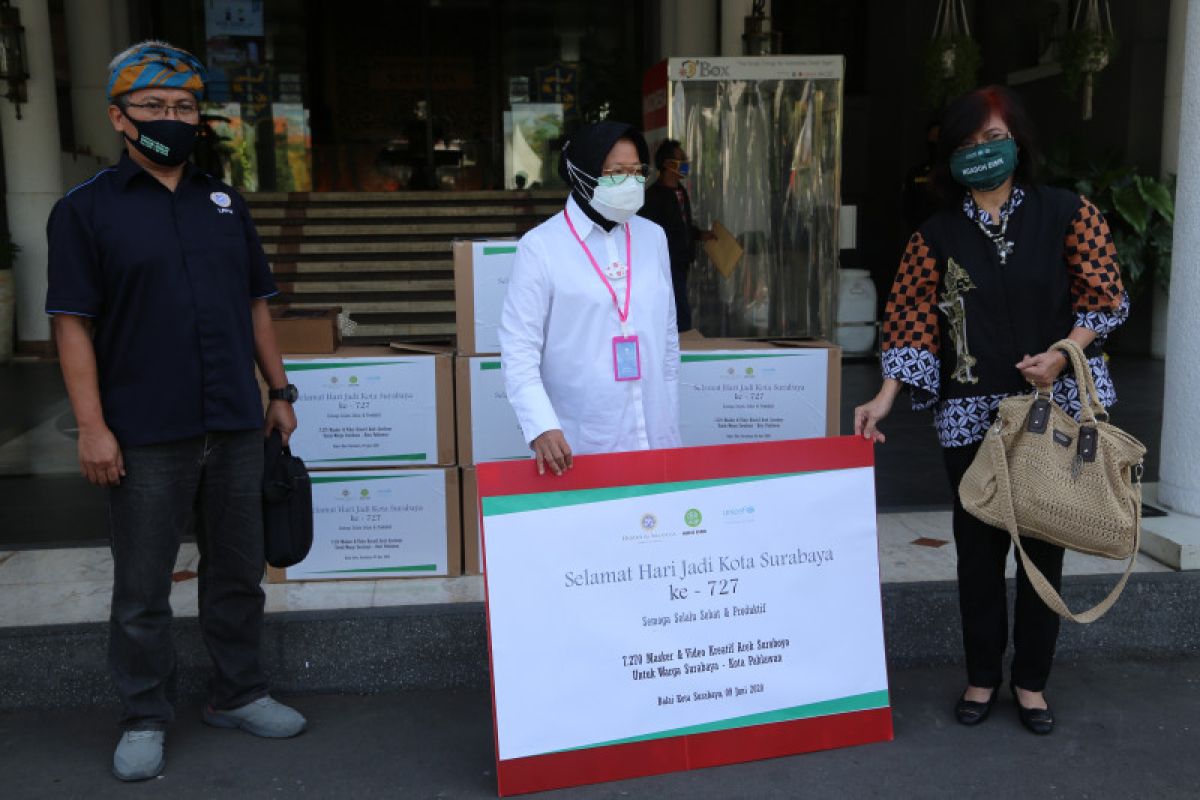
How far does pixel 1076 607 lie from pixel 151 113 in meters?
3.20

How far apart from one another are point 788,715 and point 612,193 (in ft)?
4.74

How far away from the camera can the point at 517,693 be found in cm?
276

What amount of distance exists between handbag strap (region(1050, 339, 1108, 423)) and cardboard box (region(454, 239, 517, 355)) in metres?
1.81

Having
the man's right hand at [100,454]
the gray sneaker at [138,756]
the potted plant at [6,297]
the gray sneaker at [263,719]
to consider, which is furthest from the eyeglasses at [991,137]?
the potted plant at [6,297]

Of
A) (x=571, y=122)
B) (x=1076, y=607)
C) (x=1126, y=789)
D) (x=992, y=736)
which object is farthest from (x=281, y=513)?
(x=571, y=122)

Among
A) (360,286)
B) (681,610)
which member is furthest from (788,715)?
(360,286)

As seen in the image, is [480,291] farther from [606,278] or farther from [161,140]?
[161,140]

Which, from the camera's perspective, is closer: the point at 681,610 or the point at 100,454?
the point at 100,454

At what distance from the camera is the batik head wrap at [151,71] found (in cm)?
275

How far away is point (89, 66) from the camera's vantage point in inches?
476

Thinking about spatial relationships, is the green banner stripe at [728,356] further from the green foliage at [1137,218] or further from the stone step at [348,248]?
the stone step at [348,248]

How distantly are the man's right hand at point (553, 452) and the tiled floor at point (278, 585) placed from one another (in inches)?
42.3

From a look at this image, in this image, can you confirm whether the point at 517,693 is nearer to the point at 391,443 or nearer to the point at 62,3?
the point at 391,443

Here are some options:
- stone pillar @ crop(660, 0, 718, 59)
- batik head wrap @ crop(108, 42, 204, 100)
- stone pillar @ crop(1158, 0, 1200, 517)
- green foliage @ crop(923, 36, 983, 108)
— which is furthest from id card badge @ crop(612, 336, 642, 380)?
stone pillar @ crop(660, 0, 718, 59)
